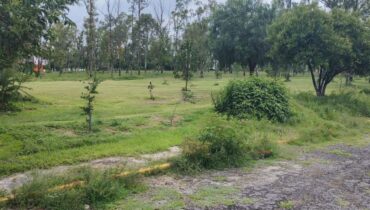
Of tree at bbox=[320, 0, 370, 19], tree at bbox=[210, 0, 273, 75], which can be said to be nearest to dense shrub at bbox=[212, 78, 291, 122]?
tree at bbox=[210, 0, 273, 75]

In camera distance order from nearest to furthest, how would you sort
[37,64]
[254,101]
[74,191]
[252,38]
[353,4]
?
[74,191]
[37,64]
[254,101]
[252,38]
[353,4]

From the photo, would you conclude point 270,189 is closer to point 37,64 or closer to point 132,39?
point 37,64

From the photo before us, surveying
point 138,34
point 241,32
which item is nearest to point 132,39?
point 138,34

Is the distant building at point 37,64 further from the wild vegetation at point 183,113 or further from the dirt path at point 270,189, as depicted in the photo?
the dirt path at point 270,189

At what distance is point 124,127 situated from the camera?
10.9 m

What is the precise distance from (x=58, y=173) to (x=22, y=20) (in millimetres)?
2505

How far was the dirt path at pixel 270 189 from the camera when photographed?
6425mm

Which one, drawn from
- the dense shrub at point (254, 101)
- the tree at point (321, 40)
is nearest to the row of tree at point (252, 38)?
the tree at point (321, 40)

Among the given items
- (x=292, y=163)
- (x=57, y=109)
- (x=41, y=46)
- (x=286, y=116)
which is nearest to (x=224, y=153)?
(x=292, y=163)

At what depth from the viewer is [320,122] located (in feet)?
47.8

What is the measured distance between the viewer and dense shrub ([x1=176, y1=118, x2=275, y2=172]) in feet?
27.8

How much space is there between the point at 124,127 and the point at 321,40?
10430 mm

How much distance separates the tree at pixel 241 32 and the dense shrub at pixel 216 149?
17099mm

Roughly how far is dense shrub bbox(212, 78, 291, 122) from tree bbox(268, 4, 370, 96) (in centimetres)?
391
